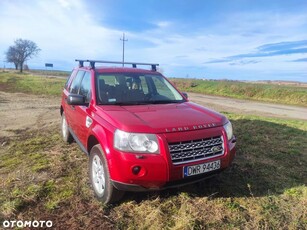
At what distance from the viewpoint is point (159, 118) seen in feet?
11.6

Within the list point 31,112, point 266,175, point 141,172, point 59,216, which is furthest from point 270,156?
point 31,112

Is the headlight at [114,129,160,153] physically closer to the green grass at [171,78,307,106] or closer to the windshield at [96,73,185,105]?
the windshield at [96,73,185,105]

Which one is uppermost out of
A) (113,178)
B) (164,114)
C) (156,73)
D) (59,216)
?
(156,73)

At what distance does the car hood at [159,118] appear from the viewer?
3269mm

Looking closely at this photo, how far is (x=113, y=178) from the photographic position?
3287 mm

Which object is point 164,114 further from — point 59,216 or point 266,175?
point 266,175

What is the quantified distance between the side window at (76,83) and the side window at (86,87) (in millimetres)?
300

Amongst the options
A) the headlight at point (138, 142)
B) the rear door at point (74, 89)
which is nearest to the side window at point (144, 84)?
the rear door at point (74, 89)

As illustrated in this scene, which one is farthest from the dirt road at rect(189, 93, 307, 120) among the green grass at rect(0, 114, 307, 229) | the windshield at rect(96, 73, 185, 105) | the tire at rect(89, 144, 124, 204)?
the tire at rect(89, 144, 124, 204)

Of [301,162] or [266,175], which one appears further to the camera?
[301,162]

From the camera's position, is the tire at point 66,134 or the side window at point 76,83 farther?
the tire at point 66,134

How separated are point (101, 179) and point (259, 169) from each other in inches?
108

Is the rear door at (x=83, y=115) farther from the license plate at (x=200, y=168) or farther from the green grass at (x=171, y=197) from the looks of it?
the license plate at (x=200, y=168)

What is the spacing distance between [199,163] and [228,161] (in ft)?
1.74
